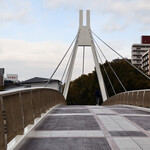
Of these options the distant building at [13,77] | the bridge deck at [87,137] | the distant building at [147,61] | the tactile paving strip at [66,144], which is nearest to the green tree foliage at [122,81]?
the bridge deck at [87,137]

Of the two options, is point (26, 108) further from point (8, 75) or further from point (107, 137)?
point (8, 75)

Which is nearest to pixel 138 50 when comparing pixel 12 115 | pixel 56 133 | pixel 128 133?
pixel 128 133

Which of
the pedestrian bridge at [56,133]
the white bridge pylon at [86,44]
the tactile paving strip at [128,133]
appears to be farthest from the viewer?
the white bridge pylon at [86,44]

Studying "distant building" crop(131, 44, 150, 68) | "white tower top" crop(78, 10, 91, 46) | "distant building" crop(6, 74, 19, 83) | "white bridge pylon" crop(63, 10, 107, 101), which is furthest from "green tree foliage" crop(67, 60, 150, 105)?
"distant building" crop(6, 74, 19, 83)

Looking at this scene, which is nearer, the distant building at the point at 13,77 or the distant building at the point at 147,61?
the distant building at the point at 147,61

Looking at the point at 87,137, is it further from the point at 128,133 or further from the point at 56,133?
the point at 128,133

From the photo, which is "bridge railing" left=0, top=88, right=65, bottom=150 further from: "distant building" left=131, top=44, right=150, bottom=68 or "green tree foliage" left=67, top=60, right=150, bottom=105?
"distant building" left=131, top=44, right=150, bottom=68

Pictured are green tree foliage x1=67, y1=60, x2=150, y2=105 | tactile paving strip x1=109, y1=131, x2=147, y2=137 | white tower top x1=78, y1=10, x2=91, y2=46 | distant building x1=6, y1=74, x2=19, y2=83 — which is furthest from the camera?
distant building x1=6, y1=74, x2=19, y2=83

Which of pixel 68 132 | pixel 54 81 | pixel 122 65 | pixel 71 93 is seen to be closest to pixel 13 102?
pixel 68 132

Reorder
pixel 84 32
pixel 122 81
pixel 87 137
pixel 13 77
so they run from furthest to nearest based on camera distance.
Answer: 1. pixel 13 77
2. pixel 122 81
3. pixel 84 32
4. pixel 87 137

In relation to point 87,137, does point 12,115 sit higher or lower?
higher

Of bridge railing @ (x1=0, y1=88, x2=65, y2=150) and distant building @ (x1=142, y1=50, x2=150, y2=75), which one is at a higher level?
distant building @ (x1=142, y1=50, x2=150, y2=75)

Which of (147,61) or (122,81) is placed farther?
(147,61)

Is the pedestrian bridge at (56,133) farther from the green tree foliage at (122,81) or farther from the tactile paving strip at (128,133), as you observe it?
the green tree foliage at (122,81)
